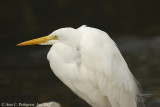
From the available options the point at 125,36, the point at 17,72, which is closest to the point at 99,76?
the point at 17,72

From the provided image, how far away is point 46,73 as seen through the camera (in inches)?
279

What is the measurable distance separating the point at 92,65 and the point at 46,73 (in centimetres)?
377

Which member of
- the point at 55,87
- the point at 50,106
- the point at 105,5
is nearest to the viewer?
the point at 50,106

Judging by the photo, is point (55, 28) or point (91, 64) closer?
point (91, 64)

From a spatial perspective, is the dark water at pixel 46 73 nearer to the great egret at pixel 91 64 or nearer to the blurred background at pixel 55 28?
the blurred background at pixel 55 28

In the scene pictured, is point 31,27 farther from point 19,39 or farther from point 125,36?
point 125,36

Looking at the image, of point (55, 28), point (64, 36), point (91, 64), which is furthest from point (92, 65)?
point (55, 28)

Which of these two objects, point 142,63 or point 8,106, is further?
point 142,63

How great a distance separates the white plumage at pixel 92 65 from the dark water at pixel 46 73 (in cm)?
190

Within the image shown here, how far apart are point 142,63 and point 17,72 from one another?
8.34ft

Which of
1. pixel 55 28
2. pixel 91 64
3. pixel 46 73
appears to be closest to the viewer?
pixel 91 64

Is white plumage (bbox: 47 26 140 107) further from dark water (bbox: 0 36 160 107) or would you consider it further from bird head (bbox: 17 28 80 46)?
dark water (bbox: 0 36 160 107)

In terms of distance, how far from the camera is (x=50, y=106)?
3840 mm

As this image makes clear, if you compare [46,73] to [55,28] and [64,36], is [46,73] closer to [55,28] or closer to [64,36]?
[55,28]
